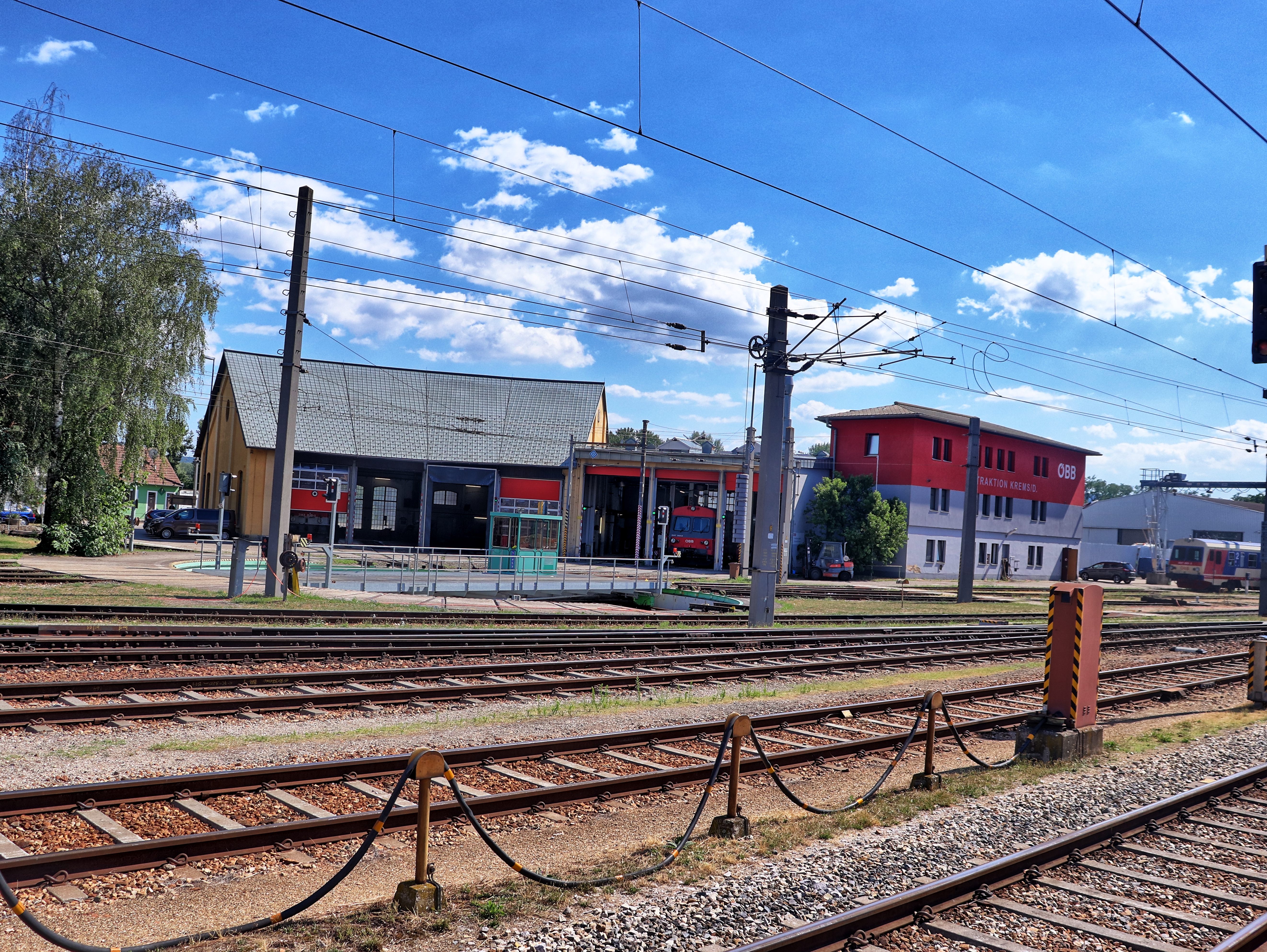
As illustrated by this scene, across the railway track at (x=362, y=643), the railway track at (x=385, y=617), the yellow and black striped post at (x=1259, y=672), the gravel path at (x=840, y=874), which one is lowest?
the railway track at (x=385, y=617)

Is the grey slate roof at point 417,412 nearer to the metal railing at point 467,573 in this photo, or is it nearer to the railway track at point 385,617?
the metal railing at point 467,573

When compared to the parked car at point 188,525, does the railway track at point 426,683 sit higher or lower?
lower

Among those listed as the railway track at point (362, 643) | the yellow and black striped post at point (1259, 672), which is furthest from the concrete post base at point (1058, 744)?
the railway track at point (362, 643)

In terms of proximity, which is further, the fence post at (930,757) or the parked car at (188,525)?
the parked car at (188,525)

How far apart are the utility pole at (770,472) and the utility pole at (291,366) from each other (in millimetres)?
11098

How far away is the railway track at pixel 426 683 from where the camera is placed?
10414 millimetres

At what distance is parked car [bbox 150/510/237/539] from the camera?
49.5 metres

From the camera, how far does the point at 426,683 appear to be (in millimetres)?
13328

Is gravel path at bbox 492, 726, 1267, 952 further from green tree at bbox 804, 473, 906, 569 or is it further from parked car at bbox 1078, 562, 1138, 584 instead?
parked car at bbox 1078, 562, 1138, 584

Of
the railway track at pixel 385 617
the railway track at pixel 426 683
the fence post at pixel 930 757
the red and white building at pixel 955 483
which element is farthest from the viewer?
the red and white building at pixel 955 483

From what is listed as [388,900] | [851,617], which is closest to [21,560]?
[851,617]

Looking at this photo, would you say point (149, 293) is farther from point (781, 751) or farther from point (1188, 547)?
point (1188, 547)

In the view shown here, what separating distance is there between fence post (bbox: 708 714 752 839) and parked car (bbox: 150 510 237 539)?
155 feet

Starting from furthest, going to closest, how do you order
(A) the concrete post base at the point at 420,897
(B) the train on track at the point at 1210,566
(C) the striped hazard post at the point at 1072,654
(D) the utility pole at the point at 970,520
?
(B) the train on track at the point at 1210,566, (D) the utility pole at the point at 970,520, (C) the striped hazard post at the point at 1072,654, (A) the concrete post base at the point at 420,897
